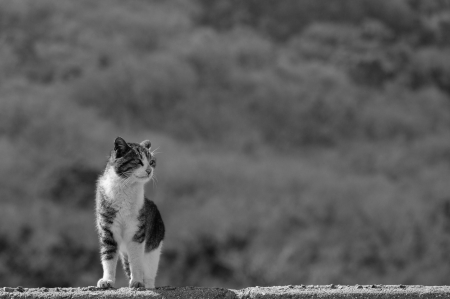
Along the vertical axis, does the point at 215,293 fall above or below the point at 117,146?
below

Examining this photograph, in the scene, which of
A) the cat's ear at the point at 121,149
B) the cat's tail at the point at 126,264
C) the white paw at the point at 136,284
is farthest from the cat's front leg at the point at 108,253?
the cat's ear at the point at 121,149

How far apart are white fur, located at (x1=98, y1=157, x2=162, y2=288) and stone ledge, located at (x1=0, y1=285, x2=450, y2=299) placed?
55 centimetres

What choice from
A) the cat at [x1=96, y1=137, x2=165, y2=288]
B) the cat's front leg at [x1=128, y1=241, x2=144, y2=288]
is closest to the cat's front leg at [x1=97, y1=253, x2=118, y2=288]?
the cat at [x1=96, y1=137, x2=165, y2=288]

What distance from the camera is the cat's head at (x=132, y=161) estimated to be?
12.7 ft

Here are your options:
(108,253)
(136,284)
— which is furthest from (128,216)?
(136,284)

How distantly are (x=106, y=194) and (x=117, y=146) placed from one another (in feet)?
1.02

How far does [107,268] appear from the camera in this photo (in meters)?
3.77

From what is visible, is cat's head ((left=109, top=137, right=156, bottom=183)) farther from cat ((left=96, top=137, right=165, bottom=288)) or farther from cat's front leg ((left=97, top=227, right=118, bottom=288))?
cat's front leg ((left=97, top=227, right=118, bottom=288))

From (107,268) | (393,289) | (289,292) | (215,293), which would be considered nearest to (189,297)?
(215,293)

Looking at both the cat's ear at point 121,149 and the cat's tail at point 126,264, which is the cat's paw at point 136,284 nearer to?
the cat's tail at point 126,264

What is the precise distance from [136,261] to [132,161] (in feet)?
2.03

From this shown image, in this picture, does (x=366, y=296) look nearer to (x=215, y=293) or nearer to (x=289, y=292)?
(x=289, y=292)

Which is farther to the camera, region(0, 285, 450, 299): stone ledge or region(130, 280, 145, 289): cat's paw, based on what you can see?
region(130, 280, 145, 289): cat's paw

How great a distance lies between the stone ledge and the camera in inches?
123
